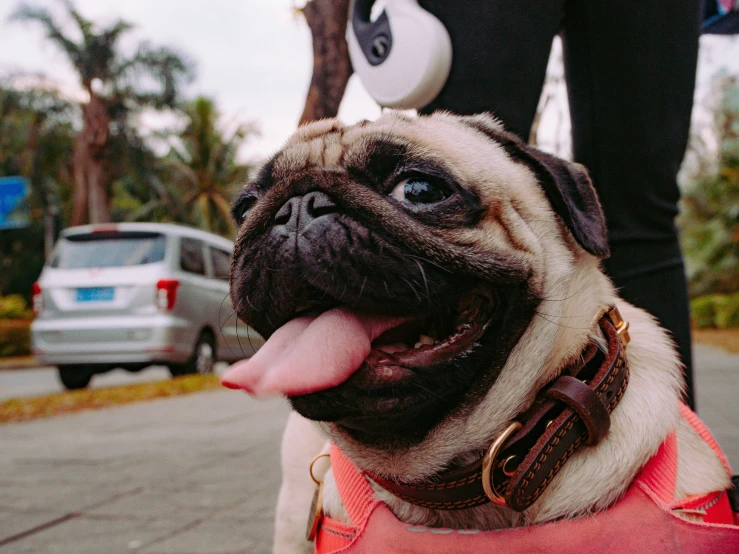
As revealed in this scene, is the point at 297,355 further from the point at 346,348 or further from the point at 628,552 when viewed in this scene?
the point at 628,552

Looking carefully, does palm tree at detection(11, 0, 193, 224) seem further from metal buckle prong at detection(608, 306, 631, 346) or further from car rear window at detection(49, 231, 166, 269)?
metal buckle prong at detection(608, 306, 631, 346)

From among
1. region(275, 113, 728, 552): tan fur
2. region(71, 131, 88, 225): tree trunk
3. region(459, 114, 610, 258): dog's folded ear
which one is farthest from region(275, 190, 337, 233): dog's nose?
region(71, 131, 88, 225): tree trunk

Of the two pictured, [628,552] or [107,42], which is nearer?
[628,552]

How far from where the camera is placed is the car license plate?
9125mm

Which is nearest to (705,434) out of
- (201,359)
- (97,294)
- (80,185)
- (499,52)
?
(499,52)

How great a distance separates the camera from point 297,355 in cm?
140

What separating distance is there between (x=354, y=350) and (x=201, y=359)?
927 cm

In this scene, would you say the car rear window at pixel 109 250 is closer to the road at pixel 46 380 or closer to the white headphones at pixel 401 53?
the road at pixel 46 380

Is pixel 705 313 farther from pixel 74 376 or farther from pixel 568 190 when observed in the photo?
pixel 568 190

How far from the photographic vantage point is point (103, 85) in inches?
916

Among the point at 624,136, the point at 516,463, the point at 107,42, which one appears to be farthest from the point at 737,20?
the point at 107,42

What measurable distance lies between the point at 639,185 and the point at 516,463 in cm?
104

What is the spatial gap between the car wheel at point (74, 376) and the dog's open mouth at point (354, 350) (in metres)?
9.39

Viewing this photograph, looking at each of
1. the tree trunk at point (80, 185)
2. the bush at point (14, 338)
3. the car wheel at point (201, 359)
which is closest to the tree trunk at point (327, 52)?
the car wheel at point (201, 359)
